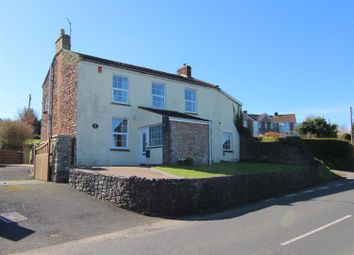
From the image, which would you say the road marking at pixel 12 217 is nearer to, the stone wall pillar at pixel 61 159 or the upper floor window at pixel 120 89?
the stone wall pillar at pixel 61 159

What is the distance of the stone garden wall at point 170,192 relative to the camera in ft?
46.0

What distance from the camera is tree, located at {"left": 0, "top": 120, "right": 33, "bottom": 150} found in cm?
4006

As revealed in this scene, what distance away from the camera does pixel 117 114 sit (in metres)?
24.4

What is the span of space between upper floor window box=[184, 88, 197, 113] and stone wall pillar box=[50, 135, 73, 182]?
11.2 m

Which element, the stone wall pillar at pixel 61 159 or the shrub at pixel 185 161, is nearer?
the stone wall pillar at pixel 61 159

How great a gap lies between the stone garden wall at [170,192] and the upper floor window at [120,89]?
7.83 m

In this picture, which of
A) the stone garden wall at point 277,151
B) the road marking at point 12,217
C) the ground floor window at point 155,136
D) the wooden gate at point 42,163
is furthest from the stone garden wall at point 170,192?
the stone garden wall at point 277,151

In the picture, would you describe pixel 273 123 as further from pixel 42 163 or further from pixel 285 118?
pixel 42 163

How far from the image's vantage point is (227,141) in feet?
106

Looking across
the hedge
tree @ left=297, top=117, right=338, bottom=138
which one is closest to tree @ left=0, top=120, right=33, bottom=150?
the hedge

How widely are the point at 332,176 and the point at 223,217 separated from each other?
56.4ft

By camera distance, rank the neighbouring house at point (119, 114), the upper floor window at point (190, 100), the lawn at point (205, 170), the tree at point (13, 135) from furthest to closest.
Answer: the tree at point (13, 135), the upper floor window at point (190, 100), the neighbouring house at point (119, 114), the lawn at point (205, 170)

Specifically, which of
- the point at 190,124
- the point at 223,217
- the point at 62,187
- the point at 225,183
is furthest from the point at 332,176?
the point at 62,187

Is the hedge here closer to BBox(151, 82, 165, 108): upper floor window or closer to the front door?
BBox(151, 82, 165, 108): upper floor window
